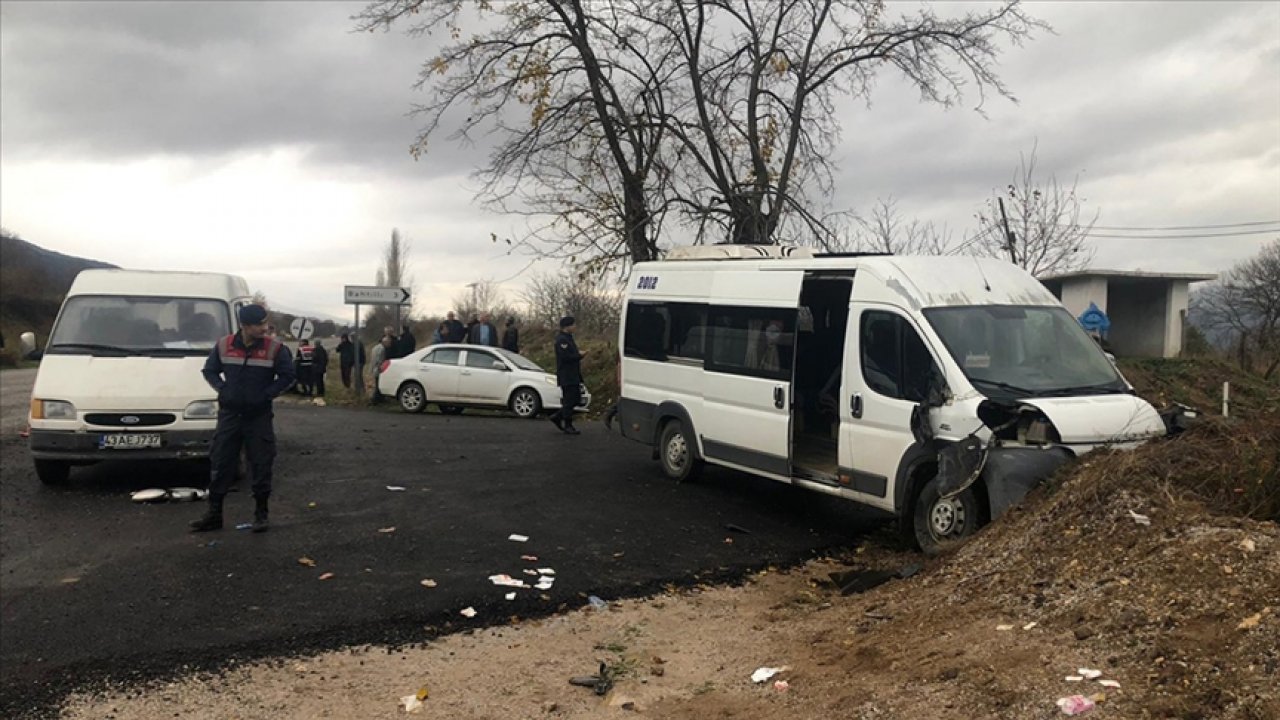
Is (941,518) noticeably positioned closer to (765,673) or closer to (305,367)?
(765,673)

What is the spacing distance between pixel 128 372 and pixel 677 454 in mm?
5724

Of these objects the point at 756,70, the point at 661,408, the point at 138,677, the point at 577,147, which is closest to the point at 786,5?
the point at 756,70

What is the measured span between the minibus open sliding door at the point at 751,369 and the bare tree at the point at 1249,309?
46.2ft

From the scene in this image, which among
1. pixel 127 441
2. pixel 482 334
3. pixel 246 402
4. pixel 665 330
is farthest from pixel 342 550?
pixel 482 334

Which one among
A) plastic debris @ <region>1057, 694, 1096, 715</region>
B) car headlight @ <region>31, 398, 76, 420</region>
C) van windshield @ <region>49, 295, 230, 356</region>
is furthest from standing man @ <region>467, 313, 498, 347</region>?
plastic debris @ <region>1057, 694, 1096, 715</region>

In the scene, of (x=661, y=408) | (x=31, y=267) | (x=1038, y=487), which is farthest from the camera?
(x=31, y=267)

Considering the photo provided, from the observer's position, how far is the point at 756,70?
18.5 meters

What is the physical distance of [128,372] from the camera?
30.7 feet

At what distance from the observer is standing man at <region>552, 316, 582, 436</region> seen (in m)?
14.1

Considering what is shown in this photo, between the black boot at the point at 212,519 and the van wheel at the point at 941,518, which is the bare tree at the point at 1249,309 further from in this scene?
the black boot at the point at 212,519

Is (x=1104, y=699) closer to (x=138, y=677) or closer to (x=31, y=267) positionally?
(x=138, y=677)

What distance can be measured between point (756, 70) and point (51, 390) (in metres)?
13.8

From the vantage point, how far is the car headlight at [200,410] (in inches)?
364

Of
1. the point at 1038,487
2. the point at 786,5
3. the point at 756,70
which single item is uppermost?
the point at 786,5
